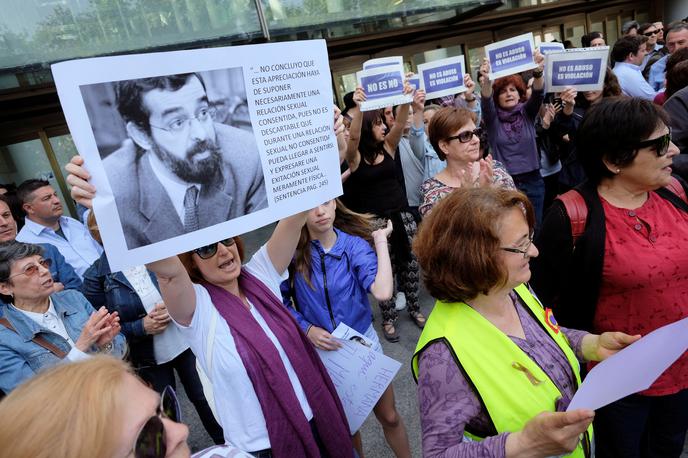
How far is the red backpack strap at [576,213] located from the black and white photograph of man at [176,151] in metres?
1.30

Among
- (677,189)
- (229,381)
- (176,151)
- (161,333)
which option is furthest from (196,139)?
(677,189)

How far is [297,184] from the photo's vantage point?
52.8 inches

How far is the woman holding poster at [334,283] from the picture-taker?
7.32 ft

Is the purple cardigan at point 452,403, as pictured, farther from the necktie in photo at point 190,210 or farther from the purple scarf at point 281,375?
the necktie in photo at point 190,210

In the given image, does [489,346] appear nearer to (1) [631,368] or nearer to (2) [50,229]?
(1) [631,368]

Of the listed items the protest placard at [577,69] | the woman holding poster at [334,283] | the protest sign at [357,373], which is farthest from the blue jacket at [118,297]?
the protest placard at [577,69]

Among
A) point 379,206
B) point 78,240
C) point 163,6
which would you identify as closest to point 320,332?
point 379,206

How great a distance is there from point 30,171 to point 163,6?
3.14 metres

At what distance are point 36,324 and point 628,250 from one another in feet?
8.96

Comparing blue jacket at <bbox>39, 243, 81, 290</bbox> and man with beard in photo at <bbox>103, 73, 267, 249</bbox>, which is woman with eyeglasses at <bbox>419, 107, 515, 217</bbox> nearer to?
man with beard in photo at <bbox>103, 73, 267, 249</bbox>

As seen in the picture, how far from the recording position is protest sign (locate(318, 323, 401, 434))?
1930 millimetres

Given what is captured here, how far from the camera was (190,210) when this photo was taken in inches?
44.2

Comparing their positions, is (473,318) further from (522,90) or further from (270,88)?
(522,90)

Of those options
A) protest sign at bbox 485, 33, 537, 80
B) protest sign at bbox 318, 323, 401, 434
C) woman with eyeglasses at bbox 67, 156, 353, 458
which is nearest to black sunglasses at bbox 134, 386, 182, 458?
woman with eyeglasses at bbox 67, 156, 353, 458
